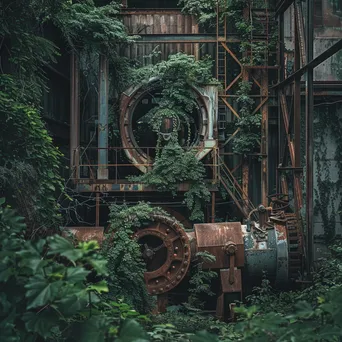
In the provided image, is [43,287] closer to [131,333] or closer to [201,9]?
[131,333]

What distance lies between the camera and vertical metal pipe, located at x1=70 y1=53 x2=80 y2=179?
18.9 metres

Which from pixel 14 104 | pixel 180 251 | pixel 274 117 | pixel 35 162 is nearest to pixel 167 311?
pixel 180 251

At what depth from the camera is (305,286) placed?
15.2 meters

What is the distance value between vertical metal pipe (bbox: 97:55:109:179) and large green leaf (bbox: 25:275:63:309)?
13.6m

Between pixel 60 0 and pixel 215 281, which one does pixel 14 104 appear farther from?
pixel 215 281

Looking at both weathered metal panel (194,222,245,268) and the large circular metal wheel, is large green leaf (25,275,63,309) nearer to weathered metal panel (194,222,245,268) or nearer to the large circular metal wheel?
the large circular metal wheel

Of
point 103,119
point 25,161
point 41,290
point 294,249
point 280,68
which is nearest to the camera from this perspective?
point 41,290

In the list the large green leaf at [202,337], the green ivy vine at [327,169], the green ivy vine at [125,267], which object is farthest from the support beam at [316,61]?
the large green leaf at [202,337]

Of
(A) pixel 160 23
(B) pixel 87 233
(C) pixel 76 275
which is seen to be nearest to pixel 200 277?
(B) pixel 87 233

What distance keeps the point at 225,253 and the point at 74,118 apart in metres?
6.56

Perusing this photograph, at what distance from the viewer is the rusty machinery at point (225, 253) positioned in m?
15.2

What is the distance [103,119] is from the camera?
→ 19.4 metres

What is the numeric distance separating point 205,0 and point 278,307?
35.4ft

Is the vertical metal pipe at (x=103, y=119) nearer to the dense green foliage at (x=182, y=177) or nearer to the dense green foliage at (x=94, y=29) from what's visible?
the dense green foliage at (x=94, y=29)
